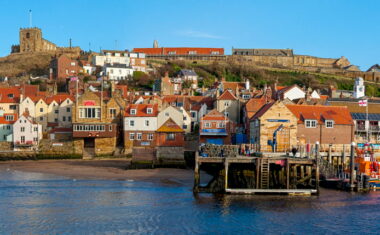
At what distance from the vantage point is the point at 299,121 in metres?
56.0

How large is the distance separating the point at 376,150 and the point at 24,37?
109 m

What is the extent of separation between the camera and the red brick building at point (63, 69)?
4272 inches

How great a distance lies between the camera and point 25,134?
69.0m

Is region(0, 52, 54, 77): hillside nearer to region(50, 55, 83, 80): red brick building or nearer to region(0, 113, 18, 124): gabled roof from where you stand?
region(50, 55, 83, 80): red brick building

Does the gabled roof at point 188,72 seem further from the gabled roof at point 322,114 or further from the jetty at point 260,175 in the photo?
the jetty at point 260,175

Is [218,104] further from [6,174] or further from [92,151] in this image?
[6,174]

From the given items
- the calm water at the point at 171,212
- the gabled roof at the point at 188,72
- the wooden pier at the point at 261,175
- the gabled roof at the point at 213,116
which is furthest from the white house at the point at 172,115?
the gabled roof at the point at 188,72

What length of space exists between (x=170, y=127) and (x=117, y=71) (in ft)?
160

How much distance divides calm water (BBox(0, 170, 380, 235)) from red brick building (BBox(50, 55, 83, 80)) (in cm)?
6924

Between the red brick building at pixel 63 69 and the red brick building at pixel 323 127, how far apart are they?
209ft

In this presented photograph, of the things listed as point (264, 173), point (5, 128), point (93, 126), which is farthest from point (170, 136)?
point (264, 173)

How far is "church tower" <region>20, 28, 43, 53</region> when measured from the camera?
A: 451 feet

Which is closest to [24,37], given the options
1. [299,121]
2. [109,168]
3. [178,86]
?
[178,86]

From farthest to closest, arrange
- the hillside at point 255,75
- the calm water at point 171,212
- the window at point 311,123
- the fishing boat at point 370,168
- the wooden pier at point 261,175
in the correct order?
the hillside at point 255,75 → the window at point 311,123 → the fishing boat at point 370,168 → the wooden pier at point 261,175 → the calm water at point 171,212
